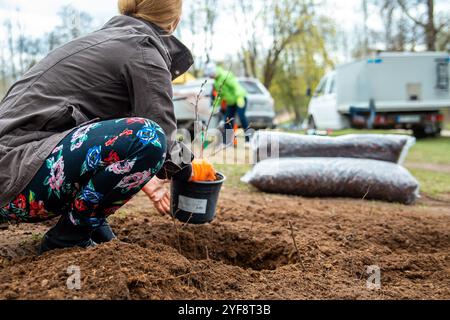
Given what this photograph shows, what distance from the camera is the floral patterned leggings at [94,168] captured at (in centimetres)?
194

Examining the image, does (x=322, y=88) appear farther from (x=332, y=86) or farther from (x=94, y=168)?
(x=94, y=168)

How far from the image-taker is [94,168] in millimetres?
1973

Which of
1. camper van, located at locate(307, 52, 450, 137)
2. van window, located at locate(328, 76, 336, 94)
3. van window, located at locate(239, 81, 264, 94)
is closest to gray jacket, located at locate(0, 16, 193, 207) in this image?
camper van, located at locate(307, 52, 450, 137)

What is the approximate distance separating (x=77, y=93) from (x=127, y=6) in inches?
19.5

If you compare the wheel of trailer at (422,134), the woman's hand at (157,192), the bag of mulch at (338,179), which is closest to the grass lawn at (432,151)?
the wheel of trailer at (422,134)

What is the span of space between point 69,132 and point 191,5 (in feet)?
73.8

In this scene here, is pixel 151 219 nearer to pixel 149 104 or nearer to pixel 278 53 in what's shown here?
pixel 149 104

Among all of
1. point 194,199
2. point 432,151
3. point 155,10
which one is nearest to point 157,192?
point 194,199

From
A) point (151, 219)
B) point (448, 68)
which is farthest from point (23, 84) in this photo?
point (448, 68)

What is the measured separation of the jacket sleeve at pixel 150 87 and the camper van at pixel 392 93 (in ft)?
34.4

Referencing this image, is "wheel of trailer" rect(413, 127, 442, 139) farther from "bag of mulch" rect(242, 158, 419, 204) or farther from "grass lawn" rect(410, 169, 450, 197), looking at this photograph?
"bag of mulch" rect(242, 158, 419, 204)

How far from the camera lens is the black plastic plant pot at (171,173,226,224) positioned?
2.61 metres

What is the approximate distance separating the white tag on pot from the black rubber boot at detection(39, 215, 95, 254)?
0.61 metres
